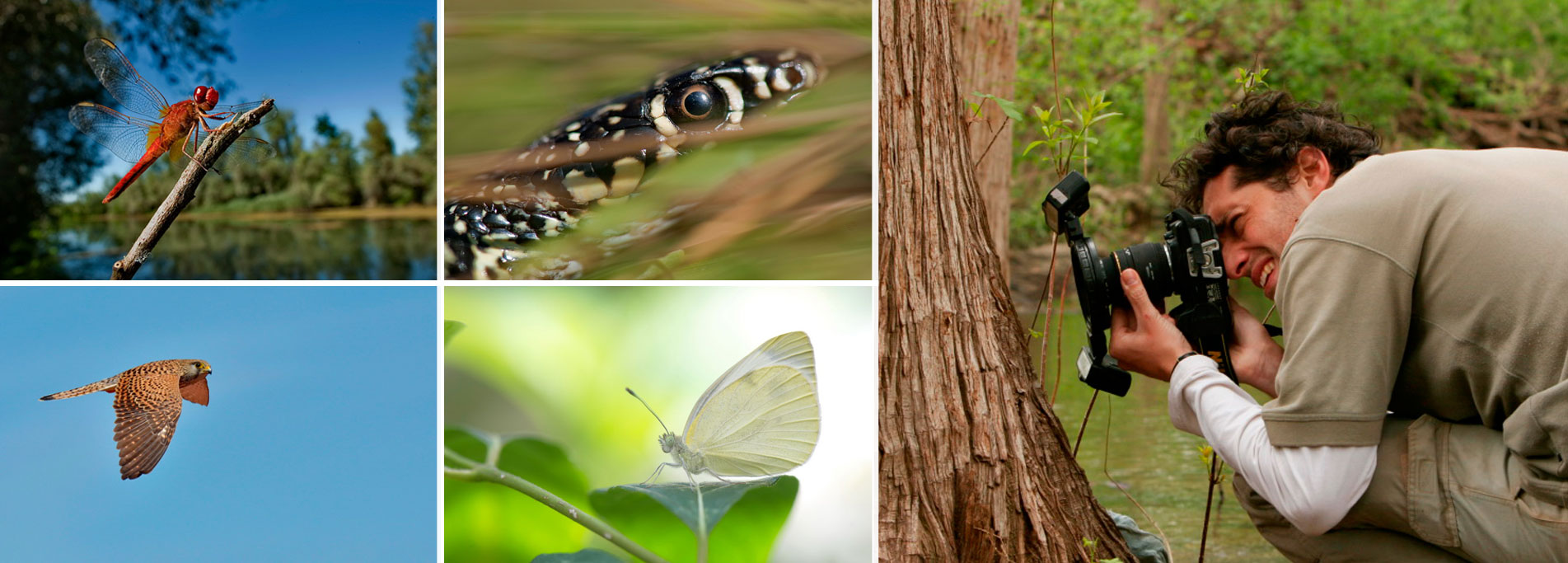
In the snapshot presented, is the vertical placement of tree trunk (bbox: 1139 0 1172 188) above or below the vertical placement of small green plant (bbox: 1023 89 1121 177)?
above

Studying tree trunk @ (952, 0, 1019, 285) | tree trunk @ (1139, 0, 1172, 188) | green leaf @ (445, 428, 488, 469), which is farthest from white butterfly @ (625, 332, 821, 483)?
tree trunk @ (1139, 0, 1172, 188)

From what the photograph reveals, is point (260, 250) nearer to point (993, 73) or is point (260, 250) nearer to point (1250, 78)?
point (1250, 78)

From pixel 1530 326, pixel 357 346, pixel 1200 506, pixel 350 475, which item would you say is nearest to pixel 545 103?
pixel 357 346

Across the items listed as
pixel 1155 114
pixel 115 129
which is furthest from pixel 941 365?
pixel 1155 114

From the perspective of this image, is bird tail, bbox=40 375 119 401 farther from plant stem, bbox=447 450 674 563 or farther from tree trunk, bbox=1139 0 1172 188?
tree trunk, bbox=1139 0 1172 188

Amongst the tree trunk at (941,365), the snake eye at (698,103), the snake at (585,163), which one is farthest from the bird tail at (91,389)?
the tree trunk at (941,365)

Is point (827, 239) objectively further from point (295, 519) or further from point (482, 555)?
point (295, 519)
